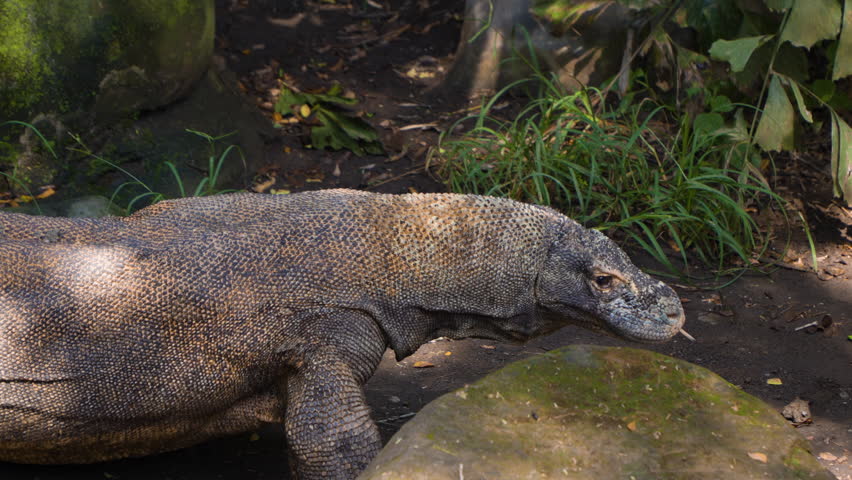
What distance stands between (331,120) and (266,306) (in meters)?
3.51

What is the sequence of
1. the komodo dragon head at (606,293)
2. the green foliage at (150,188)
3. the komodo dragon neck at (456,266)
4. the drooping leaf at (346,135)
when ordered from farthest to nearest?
1. the drooping leaf at (346,135)
2. the green foliage at (150,188)
3. the komodo dragon head at (606,293)
4. the komodo dragon neck at (456,266)

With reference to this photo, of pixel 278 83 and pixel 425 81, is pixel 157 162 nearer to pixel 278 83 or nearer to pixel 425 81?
pixel 278 83

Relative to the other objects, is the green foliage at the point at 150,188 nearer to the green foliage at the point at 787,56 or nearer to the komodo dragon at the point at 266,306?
the komodo dragon at the point at 266,306

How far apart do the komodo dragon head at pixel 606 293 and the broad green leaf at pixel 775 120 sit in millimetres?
2162

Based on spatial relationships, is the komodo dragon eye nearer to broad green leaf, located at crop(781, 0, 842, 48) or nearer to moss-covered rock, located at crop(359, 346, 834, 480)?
moss-covered rock, located at crop(359, 346, 834, 480)

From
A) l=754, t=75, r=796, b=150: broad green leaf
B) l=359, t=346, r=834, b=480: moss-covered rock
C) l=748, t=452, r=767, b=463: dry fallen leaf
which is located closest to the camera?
l=359, t=346, r=834, b=480: moss-covered rock

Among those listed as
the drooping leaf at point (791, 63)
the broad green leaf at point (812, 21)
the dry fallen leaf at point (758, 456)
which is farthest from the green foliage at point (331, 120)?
the dry fallen leaf at point (758, 456)

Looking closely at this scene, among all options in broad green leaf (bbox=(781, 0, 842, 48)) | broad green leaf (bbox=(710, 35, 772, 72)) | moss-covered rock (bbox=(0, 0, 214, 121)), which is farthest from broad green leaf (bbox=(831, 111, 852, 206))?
moss-covered rock (bbox=(0, 0, 214, 121))

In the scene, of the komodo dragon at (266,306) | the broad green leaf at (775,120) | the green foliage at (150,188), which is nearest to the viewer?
the komodo dragon at (266,306)

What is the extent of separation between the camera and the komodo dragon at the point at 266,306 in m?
2.49

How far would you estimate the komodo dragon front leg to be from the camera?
2504 millimetres

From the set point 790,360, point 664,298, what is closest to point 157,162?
point 664,298

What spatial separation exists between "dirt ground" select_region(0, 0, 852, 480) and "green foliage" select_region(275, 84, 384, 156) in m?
0.09

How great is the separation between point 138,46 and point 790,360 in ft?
13.0
